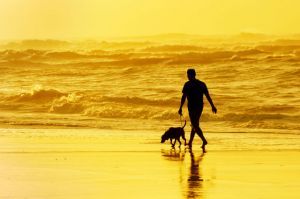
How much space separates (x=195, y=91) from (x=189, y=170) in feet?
12.6

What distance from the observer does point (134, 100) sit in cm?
3153

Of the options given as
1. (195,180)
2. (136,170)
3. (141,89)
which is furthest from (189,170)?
(141,89)

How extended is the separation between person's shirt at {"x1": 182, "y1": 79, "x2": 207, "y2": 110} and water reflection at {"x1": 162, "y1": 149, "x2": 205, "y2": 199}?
848mm

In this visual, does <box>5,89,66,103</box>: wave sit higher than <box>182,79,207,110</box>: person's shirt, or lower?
lower

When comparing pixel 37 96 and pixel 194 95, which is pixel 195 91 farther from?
pixel 37 96

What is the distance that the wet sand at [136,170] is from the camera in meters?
9.77

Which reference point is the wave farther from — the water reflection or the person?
the water reflection

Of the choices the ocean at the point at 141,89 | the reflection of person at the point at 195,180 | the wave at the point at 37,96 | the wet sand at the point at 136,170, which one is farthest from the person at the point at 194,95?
the wave at the point at 37,96

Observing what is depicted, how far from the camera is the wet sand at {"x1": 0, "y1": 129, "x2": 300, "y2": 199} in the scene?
9766 mm

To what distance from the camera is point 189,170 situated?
12.1 m

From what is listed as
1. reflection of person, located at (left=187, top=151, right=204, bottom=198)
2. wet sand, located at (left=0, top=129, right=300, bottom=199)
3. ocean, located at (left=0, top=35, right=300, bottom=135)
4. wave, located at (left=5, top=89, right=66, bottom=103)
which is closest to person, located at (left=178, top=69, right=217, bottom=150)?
wet sand, located at (left=0, top=129, right=300, bottom=199)

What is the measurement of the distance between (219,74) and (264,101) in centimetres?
1371

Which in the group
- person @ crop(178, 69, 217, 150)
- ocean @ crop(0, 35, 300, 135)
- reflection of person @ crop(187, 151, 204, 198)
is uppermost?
person @ crop(178, 69, 217, 150)

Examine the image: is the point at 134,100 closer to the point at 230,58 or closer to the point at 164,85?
the point at 164,85
